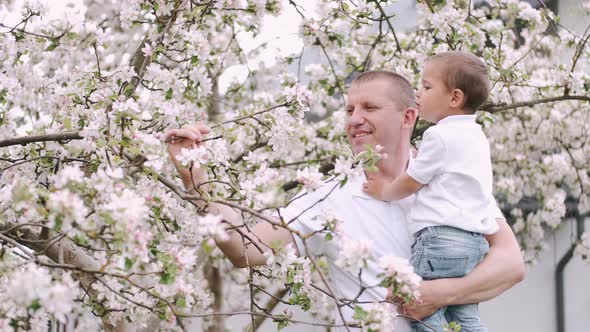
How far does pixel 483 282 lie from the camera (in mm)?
2480

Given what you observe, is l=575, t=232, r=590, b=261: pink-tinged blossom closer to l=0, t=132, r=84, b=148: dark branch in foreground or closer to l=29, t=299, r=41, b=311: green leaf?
l=0, t=132, r=84, b=148: dark branch in foreground

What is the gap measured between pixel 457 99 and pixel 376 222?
507 millimetres

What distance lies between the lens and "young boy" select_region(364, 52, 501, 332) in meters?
2.45

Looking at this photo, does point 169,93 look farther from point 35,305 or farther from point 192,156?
point 35,305

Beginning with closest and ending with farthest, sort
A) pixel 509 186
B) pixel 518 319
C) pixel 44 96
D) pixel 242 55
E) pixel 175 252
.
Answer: pixel 175 252 → pixel 44 96 → pixel 242 55 → pixel 509 186 → pixel 518 319

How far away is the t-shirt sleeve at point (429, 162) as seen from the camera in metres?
2.49

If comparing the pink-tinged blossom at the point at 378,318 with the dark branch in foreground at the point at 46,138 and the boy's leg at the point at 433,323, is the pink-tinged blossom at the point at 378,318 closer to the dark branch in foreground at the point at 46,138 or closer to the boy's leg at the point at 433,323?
the boy's leg at the point at 433,323

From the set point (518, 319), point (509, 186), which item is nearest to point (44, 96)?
point (509, 186)

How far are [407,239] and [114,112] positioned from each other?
98 centimetres

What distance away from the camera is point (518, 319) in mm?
9086

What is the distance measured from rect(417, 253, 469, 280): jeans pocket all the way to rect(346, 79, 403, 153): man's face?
16.2 inches

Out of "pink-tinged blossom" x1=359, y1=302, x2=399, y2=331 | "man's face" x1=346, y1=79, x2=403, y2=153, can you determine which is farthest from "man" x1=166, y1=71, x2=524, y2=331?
"pink-tinged blossom" x1=359, y1=302, x2=399, y2=331

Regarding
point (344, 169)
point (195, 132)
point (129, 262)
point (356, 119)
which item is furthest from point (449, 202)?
point (129, 262)

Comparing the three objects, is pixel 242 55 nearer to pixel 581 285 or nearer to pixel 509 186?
pixel 509 186
